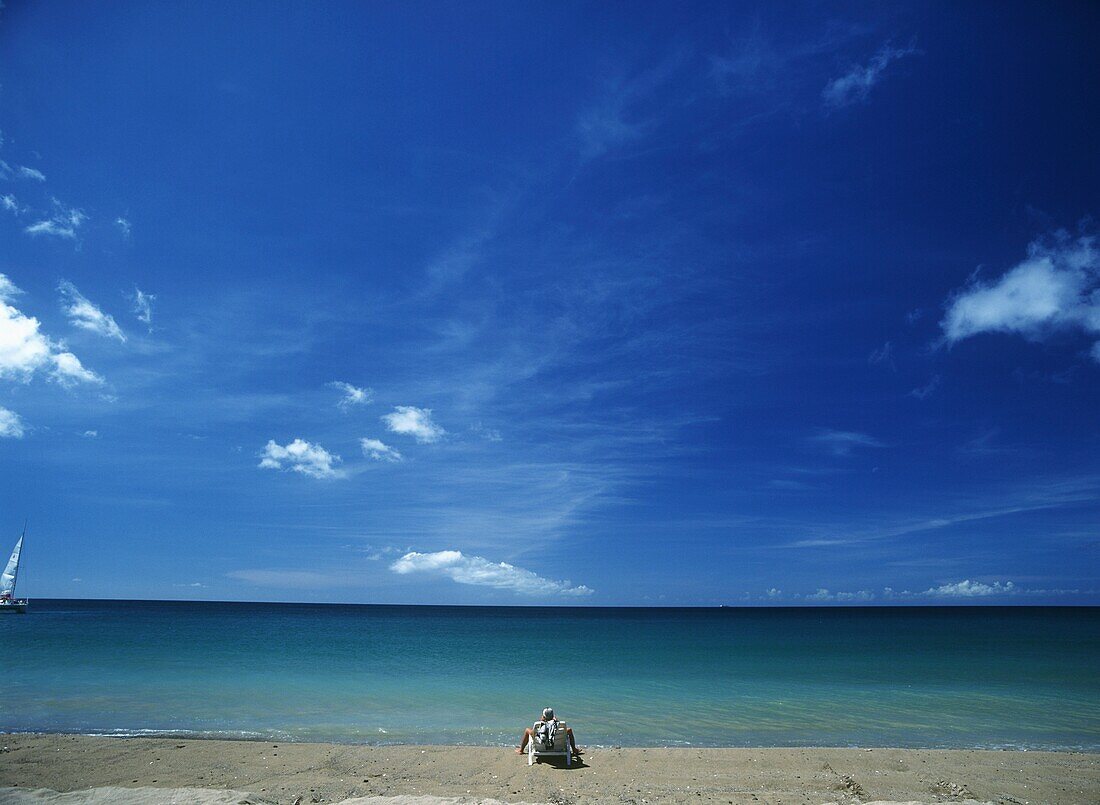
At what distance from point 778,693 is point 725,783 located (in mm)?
12458

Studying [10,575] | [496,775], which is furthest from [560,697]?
[10,575]

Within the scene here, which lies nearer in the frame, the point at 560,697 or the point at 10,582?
the point at 560,697

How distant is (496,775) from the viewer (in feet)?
36.1

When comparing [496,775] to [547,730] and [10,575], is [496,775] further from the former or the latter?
[10,575]

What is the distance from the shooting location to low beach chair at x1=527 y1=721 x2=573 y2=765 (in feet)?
37.7

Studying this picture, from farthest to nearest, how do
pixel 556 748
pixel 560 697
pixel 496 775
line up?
1. pixel 560 697
2. pixel 556 748
3. pixel 496 775

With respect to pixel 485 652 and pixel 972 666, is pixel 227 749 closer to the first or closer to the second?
pixel 485 652

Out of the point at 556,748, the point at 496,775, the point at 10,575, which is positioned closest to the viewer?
the point at 496,775

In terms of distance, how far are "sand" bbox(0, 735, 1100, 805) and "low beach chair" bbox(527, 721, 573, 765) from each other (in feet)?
0.85

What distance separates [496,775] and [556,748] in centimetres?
128

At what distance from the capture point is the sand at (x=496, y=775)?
952 cm

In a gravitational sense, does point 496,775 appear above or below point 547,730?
below

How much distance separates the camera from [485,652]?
128 ft

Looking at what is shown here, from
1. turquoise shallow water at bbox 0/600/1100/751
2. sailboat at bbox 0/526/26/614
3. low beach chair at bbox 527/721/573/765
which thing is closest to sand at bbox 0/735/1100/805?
low beach chair at bbox 527/721/573/765
